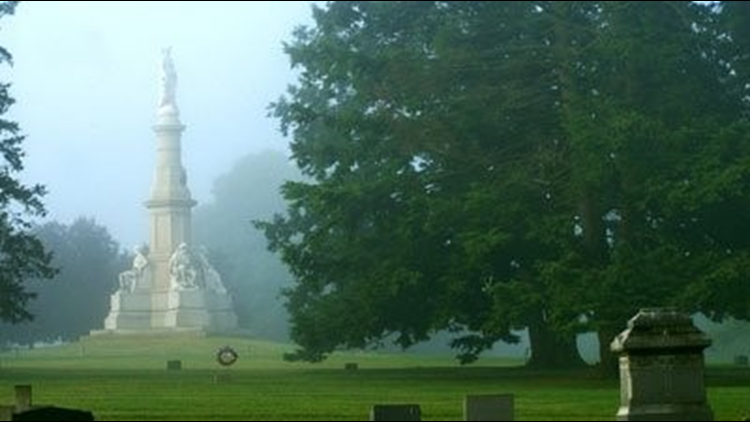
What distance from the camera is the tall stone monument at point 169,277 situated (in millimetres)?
83938

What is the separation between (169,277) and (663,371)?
222 ft

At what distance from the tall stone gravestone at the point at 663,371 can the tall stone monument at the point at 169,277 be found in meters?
63.8

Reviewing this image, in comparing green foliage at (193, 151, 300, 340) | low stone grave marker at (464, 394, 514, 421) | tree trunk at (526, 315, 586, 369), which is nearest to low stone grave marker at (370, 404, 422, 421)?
low stone grave marker at (464, 394, 514, 421)

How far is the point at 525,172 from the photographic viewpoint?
43031 millimetres

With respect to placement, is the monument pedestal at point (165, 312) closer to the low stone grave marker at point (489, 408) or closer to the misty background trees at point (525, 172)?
the misty background trees at point (525, 172)

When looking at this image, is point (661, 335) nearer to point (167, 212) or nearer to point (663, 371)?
point (663, 371)

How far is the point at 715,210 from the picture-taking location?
42.3 metres

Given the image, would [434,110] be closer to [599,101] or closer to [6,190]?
[599,101]

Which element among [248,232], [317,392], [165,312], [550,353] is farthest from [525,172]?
[248,232]

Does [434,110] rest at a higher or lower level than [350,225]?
higher

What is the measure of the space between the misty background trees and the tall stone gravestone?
18.1m

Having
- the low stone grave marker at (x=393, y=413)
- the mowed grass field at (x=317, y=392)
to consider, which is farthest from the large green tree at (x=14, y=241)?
the low stone grave marker at (x=393, y=413)

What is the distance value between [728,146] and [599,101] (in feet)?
12.3

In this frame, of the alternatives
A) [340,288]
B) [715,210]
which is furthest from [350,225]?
[715,210]
